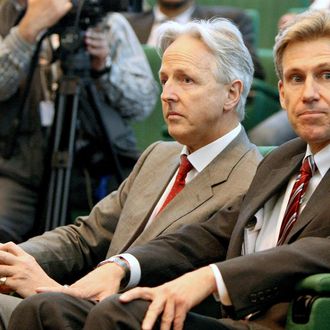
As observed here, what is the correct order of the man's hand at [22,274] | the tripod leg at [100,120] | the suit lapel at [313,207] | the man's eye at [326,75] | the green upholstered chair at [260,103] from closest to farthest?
the suit lapel at [313,207] → the man's eye at [326,75] → the man's hand at [22,274] → the tripod leg at [100,120] → the green upholstered chair at [260,103]

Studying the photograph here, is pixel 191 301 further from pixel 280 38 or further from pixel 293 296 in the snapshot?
pixel 280 38

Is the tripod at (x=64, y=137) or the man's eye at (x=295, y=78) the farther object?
the tripod at (x=64, y=137)

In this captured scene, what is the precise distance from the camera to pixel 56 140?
4.38 metres

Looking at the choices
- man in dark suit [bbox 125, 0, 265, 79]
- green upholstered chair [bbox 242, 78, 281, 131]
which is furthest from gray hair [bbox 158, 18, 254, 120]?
man in dark suit [bbox 125, 0, 265, 79]

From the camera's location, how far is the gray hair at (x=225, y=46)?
10.7ft

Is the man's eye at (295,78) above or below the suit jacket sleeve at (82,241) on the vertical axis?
above

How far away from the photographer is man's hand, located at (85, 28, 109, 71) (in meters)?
4.51

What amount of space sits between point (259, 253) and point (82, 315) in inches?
16.7

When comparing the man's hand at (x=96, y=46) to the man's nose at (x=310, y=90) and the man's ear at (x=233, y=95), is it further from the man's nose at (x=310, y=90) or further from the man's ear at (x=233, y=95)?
the man's nose at (x=310, y=90)

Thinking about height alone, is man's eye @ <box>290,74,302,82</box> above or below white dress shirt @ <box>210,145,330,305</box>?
above

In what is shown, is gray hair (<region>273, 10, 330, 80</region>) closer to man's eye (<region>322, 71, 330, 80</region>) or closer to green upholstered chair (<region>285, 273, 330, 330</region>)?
man's eye (<region>322, 71, 330, 80</region>)

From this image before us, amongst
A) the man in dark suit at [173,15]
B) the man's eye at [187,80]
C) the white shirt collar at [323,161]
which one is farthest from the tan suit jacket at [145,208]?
the man in dark suit at [173,15]

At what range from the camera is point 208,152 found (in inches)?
130

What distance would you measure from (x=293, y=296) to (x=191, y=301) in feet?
0.83
